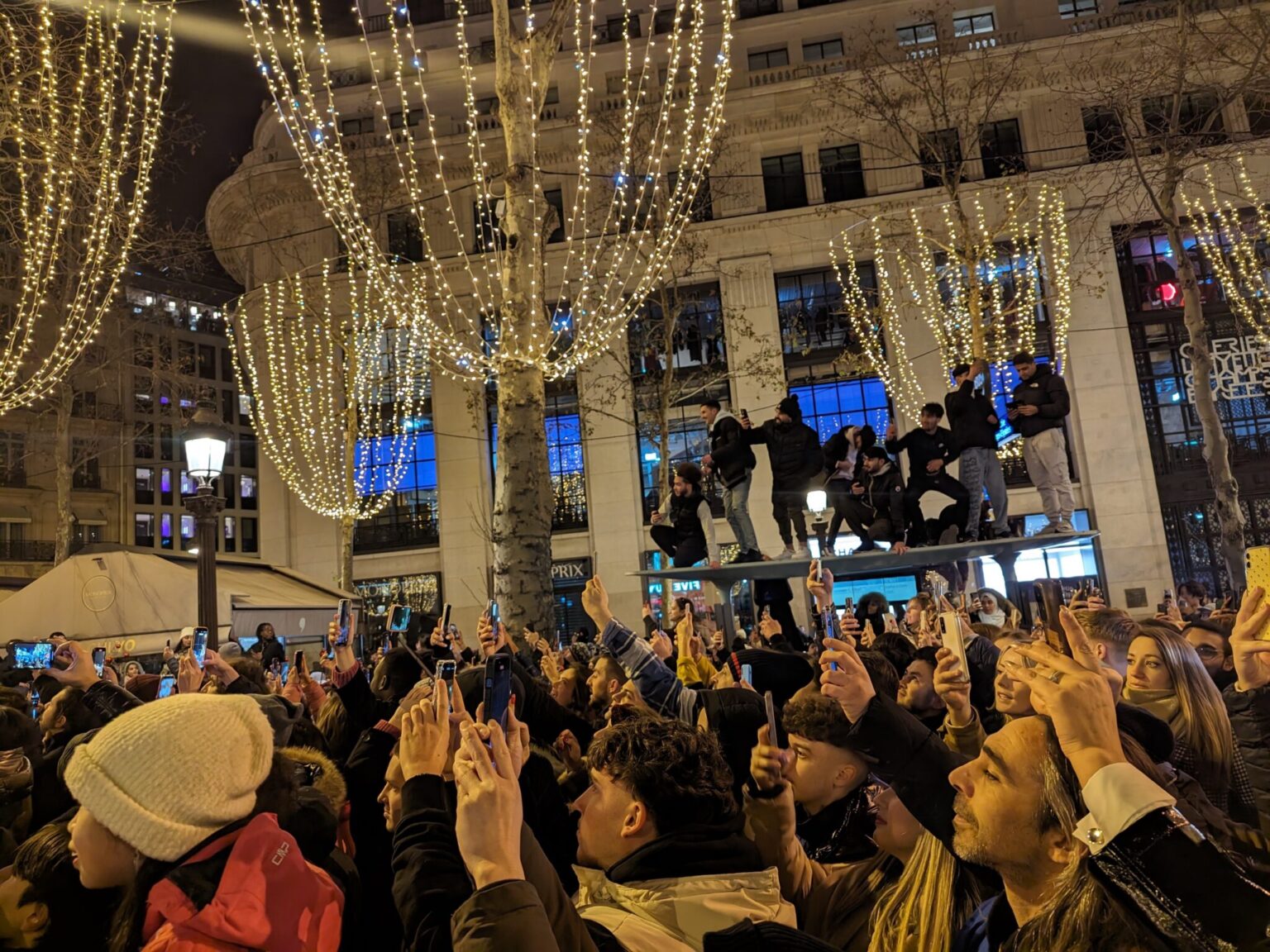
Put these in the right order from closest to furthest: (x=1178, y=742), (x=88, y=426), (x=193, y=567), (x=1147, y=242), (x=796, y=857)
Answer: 1. (x=796, y=857)
2. (x=1178, y=742)
3. (x=193, y=567)
4. (x=1147, y=242)
5. (x=88, y=426)

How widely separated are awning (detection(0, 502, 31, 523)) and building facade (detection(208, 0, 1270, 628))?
21.2 meters

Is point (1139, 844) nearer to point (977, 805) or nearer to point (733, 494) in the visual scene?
point (977, 805)

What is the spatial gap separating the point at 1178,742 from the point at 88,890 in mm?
3470

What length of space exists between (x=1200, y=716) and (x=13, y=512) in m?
48.8

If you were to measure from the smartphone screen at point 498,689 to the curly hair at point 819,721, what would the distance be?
127 cm

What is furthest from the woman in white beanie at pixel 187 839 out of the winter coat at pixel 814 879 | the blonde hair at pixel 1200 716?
the blonde hair at pixel 1200 716

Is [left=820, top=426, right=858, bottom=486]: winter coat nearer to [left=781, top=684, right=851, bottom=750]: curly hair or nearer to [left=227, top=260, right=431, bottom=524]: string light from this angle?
[left=781, top=684, right=851, bottom=750]: curly hair

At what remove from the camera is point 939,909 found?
2.35 m

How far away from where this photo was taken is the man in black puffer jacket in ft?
37.1

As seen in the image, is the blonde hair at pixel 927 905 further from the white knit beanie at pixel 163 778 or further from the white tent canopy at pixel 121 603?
the white tent canopy at pixel 121 603

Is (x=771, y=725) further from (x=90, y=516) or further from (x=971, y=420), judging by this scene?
(x=90, y=516)

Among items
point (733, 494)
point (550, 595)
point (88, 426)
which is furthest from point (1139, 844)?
point (88, 426)

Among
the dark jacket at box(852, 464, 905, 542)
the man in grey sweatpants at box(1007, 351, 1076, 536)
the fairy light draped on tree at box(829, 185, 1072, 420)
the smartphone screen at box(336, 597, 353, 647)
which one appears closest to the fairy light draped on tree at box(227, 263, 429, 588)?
the fairy light draped on tree at box(829, 185, 1072, 420)

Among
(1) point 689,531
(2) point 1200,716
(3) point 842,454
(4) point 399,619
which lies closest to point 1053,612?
(2) point 1200,716
